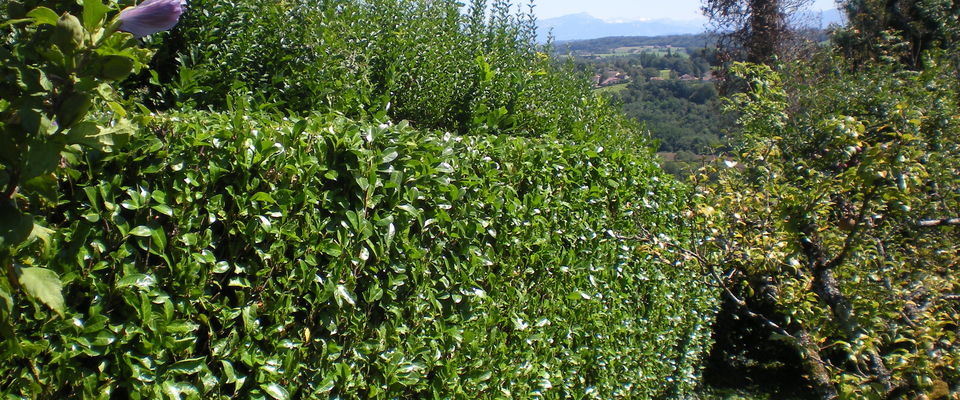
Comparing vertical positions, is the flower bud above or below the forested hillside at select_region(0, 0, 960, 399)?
above

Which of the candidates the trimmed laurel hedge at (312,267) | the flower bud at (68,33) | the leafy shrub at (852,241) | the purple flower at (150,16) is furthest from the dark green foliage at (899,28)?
the flower bud at (68,33)

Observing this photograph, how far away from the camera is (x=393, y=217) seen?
294 centimetres

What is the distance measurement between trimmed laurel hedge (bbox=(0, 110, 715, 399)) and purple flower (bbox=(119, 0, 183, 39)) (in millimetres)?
459

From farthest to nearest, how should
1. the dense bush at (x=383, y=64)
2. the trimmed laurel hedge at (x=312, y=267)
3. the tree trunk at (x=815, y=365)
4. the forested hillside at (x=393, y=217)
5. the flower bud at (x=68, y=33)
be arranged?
the dense bush at (x=383, y=64), the tree trunk at (x=815, y=365), the trimmed laurel hedge at (x=312, y=267), the forested hillside at (x=393, y=217), the flower bud at (x=68, y=33)

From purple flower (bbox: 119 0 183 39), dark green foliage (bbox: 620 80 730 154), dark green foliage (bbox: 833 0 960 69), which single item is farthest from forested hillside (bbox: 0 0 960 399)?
dark green foliage (bbox: 620 80 730 154)

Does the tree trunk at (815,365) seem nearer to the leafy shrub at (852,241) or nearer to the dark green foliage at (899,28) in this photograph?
the leafy shrub at (852,241)

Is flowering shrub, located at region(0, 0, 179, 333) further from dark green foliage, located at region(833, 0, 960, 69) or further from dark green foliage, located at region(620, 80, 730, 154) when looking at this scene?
dark green foliage, located at region(620, 80, 730, 154)

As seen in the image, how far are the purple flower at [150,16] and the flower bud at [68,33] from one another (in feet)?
0.26

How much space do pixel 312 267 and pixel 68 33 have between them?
166cm

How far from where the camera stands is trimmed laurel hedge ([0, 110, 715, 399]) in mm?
2074

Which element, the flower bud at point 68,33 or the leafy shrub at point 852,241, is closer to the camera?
the flower bud at point 68,33

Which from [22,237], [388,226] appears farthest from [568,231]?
[22,237]

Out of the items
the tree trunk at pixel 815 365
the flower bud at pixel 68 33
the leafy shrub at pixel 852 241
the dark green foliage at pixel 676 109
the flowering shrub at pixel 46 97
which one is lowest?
the dark green foliage at pixel 676 109

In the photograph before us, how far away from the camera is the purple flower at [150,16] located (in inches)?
44.3
